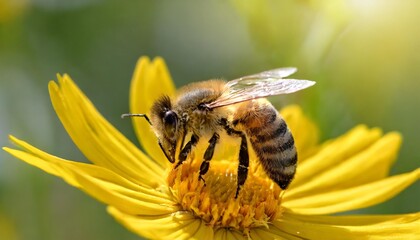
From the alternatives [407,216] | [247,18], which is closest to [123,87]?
[247,18]

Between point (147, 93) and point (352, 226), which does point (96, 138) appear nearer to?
point (147, 93)

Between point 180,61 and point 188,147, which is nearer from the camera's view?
point 188,147

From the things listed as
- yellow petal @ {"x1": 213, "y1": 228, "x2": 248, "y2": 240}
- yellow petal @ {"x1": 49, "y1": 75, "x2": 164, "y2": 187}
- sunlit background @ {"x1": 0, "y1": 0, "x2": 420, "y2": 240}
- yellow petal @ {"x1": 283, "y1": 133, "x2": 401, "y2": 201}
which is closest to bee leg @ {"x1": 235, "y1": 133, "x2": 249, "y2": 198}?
yellow petal @ {"x1": 213, "y1": 228, "x2": 248, "y2": 240}

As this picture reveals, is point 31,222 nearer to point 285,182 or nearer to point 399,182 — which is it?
point 285,182

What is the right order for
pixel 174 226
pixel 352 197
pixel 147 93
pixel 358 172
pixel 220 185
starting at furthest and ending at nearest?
pixel 147 93 → pixel 358 172 → pixel 352 197 → pixel 220 185 → pixel 174 226

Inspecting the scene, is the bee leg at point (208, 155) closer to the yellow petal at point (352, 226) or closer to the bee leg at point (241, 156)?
the bee leg at point (241, 156)

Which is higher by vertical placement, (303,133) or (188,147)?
(303,133)

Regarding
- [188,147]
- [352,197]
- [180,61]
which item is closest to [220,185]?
[188,147]
